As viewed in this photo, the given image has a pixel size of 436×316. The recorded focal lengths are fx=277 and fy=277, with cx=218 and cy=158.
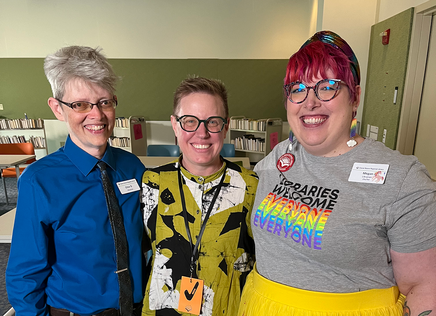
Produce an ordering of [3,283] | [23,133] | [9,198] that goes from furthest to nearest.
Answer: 1. [23,133]
2. [9,198]
3. [3,283]

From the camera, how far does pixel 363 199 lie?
98 cm

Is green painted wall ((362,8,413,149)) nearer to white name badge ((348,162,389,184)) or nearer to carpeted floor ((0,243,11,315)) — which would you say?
white name badge ((348,162,389,184))

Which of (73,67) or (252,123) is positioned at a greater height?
(73,67)

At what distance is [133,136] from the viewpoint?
6.77 m

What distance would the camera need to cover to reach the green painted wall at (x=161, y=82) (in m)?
7.03

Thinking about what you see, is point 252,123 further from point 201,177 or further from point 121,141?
point 201,177

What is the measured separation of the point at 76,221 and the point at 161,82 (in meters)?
6.47

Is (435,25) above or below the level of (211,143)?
above

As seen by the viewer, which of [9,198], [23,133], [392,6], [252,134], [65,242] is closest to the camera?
[65,242]

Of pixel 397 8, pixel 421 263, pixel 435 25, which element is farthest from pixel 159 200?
pixel 397 8

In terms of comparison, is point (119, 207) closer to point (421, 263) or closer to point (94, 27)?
point (421, 263)

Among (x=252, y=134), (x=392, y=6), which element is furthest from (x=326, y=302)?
(x=252, y=134)

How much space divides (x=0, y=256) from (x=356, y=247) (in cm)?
424

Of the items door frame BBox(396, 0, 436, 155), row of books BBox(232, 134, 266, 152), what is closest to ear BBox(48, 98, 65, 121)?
door frame BBox(396, 0, 436, 155)
